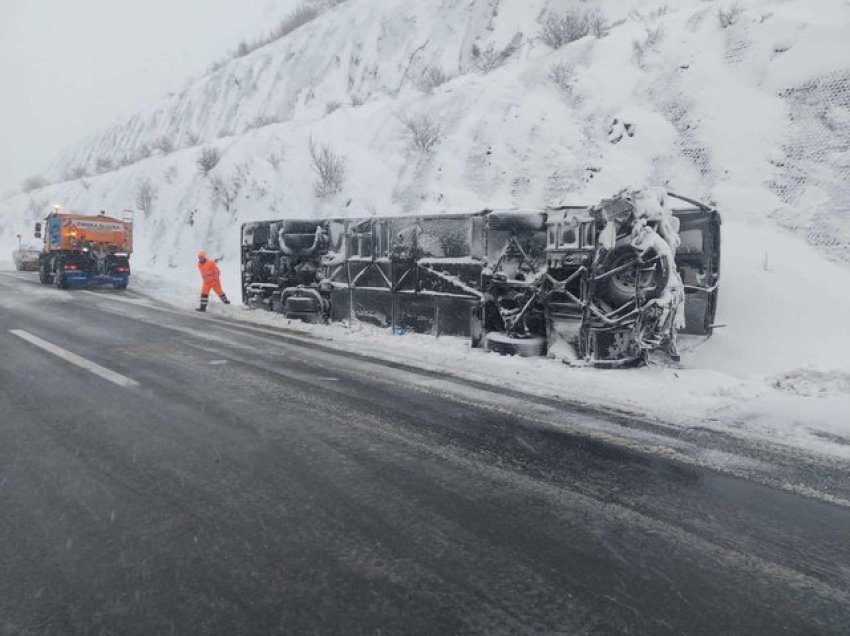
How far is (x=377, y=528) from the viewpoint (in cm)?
296

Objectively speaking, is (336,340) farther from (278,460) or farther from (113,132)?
(113,132)

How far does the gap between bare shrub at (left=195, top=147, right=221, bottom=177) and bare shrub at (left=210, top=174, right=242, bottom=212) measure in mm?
2420

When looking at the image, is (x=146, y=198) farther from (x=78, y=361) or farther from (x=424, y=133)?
(x=78, y=361)

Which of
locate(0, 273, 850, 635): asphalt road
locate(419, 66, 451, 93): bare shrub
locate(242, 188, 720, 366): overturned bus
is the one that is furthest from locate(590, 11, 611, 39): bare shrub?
locate(0, 273, 850, 635): asphalt road

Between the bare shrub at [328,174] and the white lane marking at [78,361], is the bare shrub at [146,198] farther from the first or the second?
the white lane marking at [78,361]

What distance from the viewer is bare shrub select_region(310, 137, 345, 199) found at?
2077 cm

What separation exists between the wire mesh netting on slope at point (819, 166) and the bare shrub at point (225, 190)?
20.5 m

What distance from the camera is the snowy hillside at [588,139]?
9438mm

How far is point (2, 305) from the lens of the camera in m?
13.3

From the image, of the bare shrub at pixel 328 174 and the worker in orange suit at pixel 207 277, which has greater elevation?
the bare shrub at pixel 328 174

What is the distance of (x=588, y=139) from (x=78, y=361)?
1288 centimetres

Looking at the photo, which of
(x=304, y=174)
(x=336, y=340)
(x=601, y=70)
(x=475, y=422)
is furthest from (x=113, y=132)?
(x=475, y=422)

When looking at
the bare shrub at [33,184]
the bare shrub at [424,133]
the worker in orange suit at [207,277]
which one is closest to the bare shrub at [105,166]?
the bare shrub at [33,184]

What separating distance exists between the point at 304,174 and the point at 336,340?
50.5 feet
